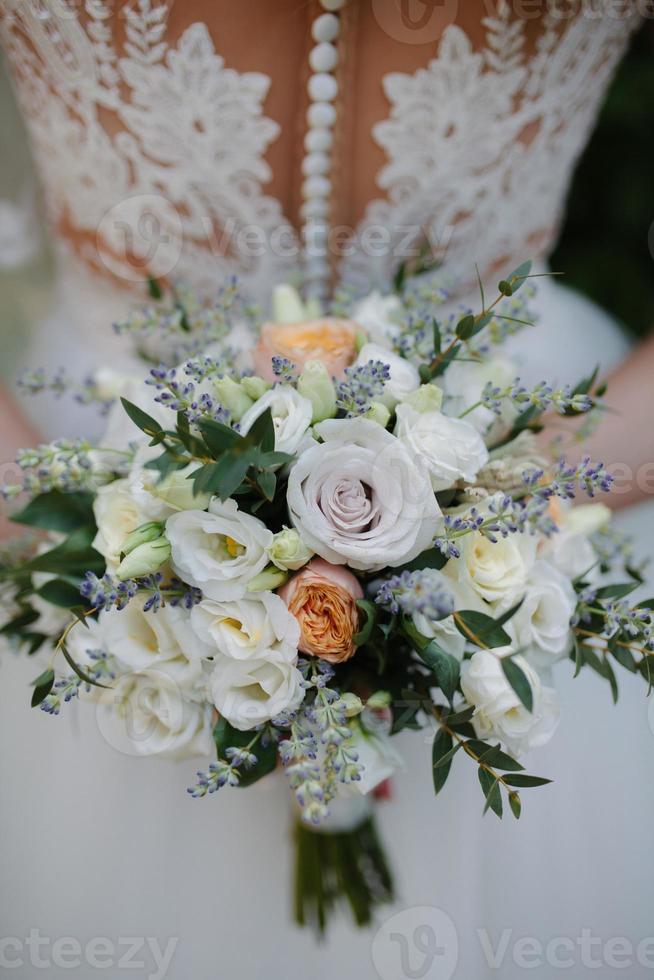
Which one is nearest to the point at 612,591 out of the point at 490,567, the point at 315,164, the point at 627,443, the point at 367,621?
the point at 490,567

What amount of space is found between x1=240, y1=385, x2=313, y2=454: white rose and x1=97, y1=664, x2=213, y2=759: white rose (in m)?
0.24

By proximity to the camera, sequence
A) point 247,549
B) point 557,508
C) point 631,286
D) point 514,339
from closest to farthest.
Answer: point 247,549
point 557,508
point 514,339
point 631,286

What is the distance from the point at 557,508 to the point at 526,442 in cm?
8

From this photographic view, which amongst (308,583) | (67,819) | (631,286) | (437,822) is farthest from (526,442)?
(631,286)

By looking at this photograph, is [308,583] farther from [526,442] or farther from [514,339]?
[514,339]

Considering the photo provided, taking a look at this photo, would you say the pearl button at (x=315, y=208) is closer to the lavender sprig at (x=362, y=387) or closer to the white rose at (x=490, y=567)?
the lavender sprig at (x=362, y=387)

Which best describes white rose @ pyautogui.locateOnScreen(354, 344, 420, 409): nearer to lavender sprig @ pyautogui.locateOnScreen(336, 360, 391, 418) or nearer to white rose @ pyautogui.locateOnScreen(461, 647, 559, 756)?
lavender sprig @ pyautogui.locateOnScreen(336, 360, 391, 418)

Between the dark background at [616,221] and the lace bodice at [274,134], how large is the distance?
1.01 metres

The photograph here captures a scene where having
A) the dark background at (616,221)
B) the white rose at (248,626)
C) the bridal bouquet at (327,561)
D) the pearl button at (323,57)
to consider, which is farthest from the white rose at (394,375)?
the dark background at (616,221)

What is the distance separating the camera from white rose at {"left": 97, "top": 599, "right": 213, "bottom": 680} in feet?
2.14

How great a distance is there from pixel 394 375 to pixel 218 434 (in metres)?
0.20

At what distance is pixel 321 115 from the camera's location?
94 centimetres

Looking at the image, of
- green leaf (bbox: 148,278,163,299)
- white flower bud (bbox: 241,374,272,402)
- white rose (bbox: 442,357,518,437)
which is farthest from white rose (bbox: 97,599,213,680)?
green leaf (bbox: 148,278,163,299)

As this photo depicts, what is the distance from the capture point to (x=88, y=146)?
1002 mm
